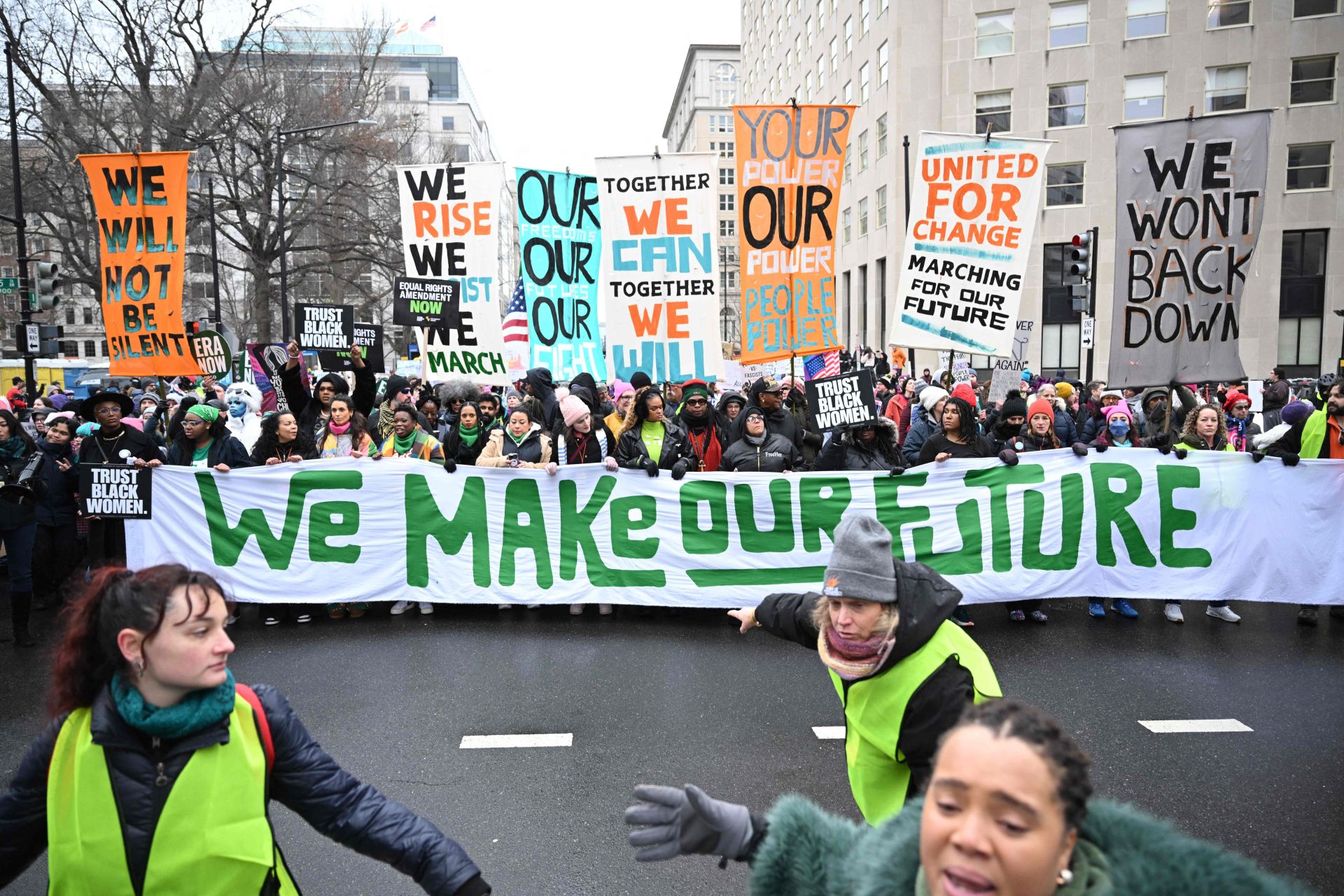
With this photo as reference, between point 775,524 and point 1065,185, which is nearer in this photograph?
point 775,524

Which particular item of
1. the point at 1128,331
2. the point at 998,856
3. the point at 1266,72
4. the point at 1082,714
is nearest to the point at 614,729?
the point at 1082,714

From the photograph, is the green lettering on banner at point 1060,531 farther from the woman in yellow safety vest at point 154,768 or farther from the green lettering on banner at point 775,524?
the woman in yellow safety vest at point 154,768

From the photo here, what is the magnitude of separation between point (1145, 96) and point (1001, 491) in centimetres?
3308

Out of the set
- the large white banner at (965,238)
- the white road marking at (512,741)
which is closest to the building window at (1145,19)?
the large white banner at (965,238)

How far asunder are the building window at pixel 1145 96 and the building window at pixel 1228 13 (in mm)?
2539

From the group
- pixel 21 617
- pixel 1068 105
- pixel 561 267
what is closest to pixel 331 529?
pixel 21 617

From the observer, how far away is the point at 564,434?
25.4ft

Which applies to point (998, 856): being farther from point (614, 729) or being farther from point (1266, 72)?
point (1266, 72)

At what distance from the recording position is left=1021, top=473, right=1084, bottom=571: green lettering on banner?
6738 mm

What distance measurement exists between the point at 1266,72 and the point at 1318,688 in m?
35.3

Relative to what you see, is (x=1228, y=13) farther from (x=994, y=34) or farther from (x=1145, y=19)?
(x=994, y=34)

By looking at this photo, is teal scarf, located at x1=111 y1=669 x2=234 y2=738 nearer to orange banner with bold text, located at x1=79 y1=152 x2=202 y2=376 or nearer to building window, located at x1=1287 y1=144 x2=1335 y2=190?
orange banner with bold text, located at x1=79 y1=152 x2=202 y2=376

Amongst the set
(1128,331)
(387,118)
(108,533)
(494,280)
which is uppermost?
(387,118)

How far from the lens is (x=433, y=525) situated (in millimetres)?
7074
